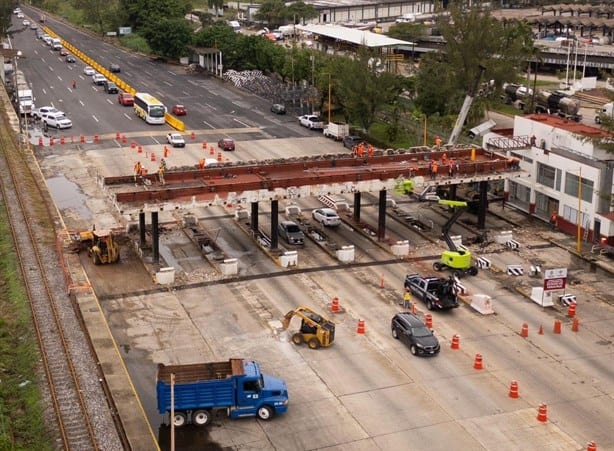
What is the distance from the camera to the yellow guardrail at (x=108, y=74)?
94188 mm

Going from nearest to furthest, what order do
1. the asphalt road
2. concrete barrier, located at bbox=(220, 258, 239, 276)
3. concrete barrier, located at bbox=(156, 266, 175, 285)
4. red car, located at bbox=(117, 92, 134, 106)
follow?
the asphalt road, concrete barrier, located at bbox=(156, 266, 175, 285), concrete barrier, located at bbox=(220, 258, 239, 276), red car, located at bbox=(117, 92, 134, 106)

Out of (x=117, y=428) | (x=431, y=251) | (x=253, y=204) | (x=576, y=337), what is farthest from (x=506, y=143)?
(x=117, y=428)

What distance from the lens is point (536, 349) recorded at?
4209 centimetres

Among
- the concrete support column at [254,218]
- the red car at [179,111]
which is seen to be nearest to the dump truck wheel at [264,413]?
the concrete support column at [254,218]

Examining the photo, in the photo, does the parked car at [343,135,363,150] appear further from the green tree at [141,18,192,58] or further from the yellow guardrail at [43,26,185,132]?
the green tree at [141,18,192,58]

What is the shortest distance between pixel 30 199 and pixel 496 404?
135 feet

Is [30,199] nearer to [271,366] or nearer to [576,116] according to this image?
[271,366]

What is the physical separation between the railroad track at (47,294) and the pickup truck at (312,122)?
1119 inches

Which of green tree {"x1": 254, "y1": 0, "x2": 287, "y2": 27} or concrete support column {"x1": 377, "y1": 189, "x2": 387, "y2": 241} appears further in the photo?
green tree {"x1": 254, "y1": 0, "x2": 287, "y2": 27}

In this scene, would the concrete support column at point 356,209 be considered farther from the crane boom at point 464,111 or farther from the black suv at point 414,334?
the black suv at point 414,334

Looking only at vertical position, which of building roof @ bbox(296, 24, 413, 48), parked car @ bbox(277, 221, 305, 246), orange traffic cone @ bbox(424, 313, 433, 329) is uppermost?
building roof @ bbox(296, 24, 413, 48)

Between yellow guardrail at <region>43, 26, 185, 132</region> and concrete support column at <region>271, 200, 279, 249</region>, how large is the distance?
40.6 meters

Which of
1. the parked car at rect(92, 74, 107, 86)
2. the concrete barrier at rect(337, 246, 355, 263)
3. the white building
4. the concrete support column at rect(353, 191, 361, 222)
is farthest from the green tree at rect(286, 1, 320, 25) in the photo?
the concrete barrier at rect(337, 246, 355, 263)

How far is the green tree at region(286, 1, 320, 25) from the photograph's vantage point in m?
171
